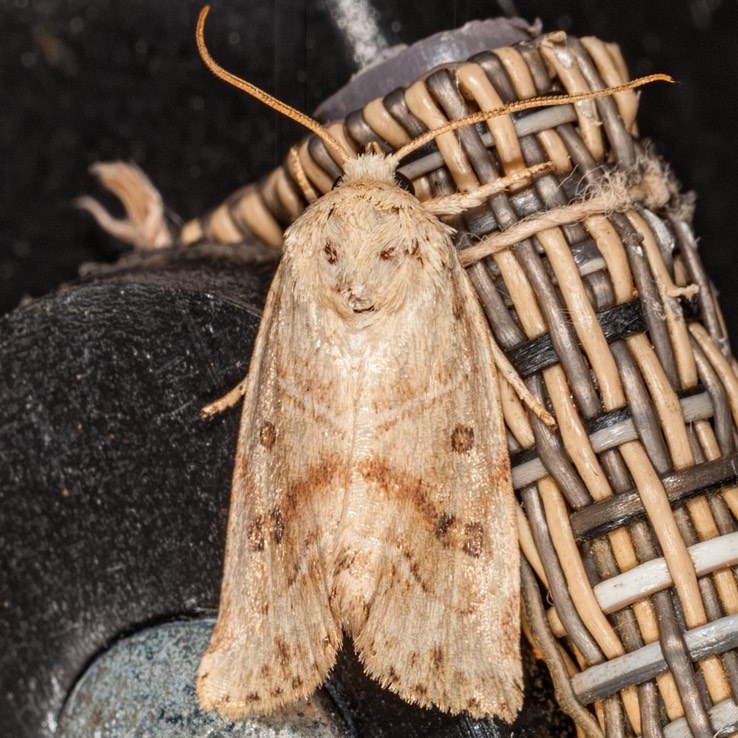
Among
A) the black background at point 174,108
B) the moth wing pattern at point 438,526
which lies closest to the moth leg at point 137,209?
the black background at point 174,108

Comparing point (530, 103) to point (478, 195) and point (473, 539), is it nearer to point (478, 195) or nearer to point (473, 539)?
point (478, 195)

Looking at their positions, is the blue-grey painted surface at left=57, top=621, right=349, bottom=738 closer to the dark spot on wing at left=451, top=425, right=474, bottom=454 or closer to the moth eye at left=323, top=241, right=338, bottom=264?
the dark spot on wing at left=451, top=425, right=474, bottom=454

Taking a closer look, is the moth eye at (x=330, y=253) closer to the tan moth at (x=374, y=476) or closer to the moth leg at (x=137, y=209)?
the tan moth at (x=374, y=476)

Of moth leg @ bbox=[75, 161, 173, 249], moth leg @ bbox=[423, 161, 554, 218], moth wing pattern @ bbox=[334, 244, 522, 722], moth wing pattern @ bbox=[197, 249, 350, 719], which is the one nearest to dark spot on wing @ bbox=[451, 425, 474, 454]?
moth wing pattern @ bbox=[334, 244, 522, 722]

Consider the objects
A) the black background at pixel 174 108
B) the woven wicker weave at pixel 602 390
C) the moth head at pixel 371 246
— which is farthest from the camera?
the black background at pixel 174 108

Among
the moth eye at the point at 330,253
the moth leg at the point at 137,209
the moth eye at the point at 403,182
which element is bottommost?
the moth eye at the point at 330,253

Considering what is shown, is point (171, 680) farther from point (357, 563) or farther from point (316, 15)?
point (316, 15)

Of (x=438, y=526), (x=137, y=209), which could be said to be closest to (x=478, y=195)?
(x=438, y=526)
